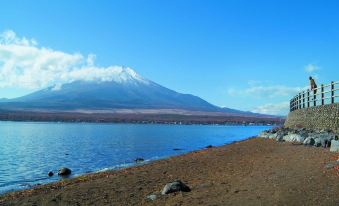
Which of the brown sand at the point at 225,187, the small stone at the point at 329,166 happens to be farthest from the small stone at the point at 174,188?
the small stone at the point at 329,166

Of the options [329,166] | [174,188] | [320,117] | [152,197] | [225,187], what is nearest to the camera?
[152,197]

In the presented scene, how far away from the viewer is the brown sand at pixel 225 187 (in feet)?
40.9

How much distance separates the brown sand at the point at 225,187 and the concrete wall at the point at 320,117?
17.5ft

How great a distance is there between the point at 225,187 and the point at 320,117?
724 inches

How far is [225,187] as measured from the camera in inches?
587

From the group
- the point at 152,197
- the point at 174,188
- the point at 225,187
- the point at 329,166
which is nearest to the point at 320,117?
the point at 329,166

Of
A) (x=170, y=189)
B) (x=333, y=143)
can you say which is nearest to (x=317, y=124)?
Answer: (x=333, y=143)

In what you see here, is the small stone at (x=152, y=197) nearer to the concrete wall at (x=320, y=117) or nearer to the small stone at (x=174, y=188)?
the small stone at (x=174, y=188)

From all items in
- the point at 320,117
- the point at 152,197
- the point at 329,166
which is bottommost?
the point at 152,197

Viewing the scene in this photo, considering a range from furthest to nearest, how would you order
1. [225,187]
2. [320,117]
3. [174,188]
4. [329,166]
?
[320,117] → [329,166] → [225,187] → [174,188]

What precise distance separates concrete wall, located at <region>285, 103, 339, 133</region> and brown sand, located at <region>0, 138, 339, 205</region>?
534 cm

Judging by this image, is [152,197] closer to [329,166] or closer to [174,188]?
[174,188]

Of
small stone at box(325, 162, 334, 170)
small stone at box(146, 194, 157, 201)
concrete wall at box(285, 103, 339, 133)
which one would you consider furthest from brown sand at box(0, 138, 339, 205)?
concrete wall at box(285, 103, 339, 133)

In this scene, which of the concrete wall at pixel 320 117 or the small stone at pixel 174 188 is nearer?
the small stone at pixel 174 188
